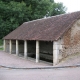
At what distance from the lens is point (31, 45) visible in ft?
76.1

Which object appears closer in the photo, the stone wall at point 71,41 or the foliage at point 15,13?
the stone wall at point 71,41

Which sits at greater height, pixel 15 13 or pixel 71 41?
pixel 15 13

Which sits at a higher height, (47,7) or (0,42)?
(47,7)

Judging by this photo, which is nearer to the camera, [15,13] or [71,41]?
[71,41]

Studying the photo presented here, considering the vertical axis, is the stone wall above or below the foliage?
below

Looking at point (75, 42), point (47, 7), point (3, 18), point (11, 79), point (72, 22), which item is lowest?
point (11, 79)

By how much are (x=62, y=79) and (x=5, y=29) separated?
78.4 feet

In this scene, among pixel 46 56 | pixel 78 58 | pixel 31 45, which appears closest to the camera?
pixel 78 58

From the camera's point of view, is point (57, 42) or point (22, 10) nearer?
point (57, 42)

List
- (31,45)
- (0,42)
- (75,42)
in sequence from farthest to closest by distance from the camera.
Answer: (0,42) → (31,45) → (75,42)

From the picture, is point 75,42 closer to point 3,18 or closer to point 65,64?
point 65,64

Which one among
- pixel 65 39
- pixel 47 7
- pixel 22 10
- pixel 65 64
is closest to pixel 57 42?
pixel 65 39

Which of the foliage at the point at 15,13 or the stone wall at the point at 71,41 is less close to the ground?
the foliage at the point at 15,13

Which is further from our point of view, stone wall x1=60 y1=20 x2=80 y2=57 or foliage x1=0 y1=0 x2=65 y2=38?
foliage x1=0 y1=0 x2=65 y2=38
